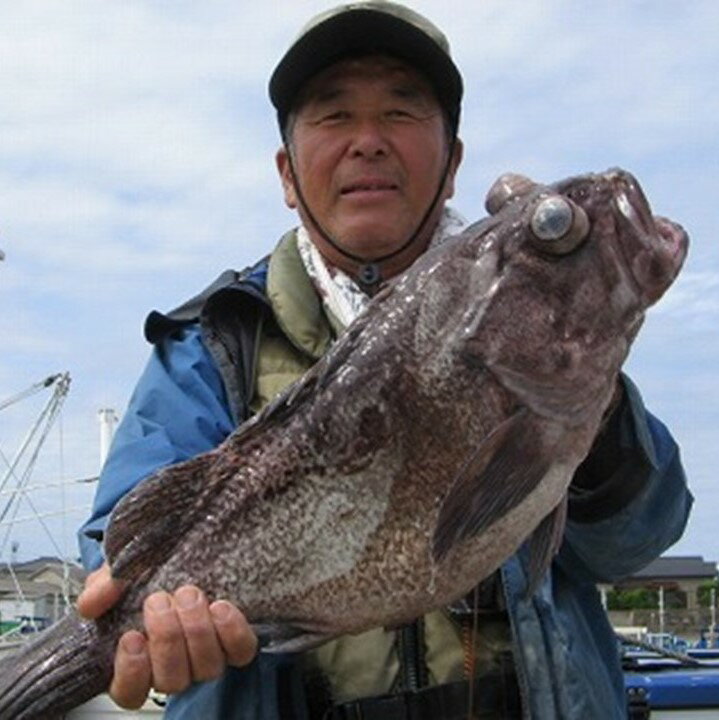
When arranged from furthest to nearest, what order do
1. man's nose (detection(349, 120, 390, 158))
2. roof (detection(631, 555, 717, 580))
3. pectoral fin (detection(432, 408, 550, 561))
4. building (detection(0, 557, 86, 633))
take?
roof (detection(631, 555, 717, 580)) < building (detection(0, 557, 86, 633)) < man's nose (detection(349, 120, 390, 158)) < pectoral fin (detection(432, 408, 550, 561))

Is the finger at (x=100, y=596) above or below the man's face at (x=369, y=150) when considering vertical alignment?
below

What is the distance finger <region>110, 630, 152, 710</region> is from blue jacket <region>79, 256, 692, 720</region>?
56cm

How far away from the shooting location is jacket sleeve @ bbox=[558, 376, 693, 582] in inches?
149

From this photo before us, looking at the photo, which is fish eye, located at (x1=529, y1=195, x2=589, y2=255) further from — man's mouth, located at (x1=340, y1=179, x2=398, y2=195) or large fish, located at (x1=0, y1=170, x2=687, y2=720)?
man's mouth, located at (x1=340, y1=179, x2=398, y2=195)

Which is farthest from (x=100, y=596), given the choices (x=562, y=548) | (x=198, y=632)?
(x=562, y=548)

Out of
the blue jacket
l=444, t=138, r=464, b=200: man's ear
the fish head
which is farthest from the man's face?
the fish head

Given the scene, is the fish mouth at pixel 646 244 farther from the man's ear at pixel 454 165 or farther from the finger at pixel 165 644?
the finger at pixel 165 644

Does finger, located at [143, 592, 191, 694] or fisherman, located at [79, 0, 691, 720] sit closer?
finger, located at [143, 592, 191, 694]

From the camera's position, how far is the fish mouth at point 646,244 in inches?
134

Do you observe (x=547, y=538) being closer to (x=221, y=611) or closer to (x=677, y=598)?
(x=221, y=611)

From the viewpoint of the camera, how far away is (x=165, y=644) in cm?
339

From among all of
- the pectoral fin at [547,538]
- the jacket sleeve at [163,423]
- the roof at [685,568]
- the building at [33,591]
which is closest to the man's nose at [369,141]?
the jacket sleeve at [163,423]

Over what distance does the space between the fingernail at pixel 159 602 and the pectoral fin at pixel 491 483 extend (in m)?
0.75

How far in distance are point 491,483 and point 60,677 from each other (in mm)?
1299
